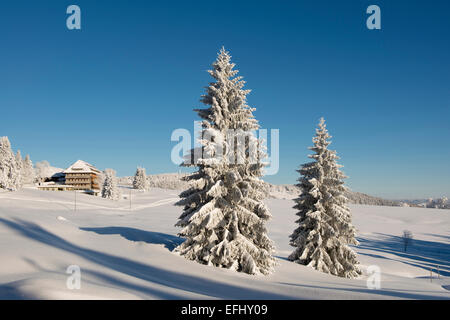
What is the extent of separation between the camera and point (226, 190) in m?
14.0

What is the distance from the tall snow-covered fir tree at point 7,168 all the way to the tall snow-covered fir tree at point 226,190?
226 ft

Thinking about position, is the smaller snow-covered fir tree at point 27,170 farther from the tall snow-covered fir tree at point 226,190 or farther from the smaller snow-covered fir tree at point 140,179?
the tall snow-covered fir tree at point 226,190

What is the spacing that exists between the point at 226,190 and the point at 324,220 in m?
9.78

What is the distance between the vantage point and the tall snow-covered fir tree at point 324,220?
1928 cm

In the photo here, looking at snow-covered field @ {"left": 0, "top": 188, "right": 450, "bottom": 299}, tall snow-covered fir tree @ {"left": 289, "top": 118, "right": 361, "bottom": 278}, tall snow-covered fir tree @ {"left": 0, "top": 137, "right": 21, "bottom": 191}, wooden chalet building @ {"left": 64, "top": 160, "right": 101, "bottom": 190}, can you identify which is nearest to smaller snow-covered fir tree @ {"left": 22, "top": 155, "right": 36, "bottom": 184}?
wooden chalet building @ {"left": 64, "top": 160, "right": 101, "bottom": 190}

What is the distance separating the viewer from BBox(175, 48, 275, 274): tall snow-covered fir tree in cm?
1326

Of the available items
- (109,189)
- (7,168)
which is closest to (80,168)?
(109,189)

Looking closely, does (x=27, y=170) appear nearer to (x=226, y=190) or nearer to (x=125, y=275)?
(x=226, y=190)

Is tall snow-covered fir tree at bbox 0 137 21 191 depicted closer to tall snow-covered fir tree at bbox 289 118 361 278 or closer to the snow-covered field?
the snow-covered field

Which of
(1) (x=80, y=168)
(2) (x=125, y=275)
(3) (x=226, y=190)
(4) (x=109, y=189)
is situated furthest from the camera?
(1) (x=80, y=168)

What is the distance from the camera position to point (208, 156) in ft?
46.1

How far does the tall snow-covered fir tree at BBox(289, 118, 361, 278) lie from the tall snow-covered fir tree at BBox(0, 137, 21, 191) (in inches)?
2809
